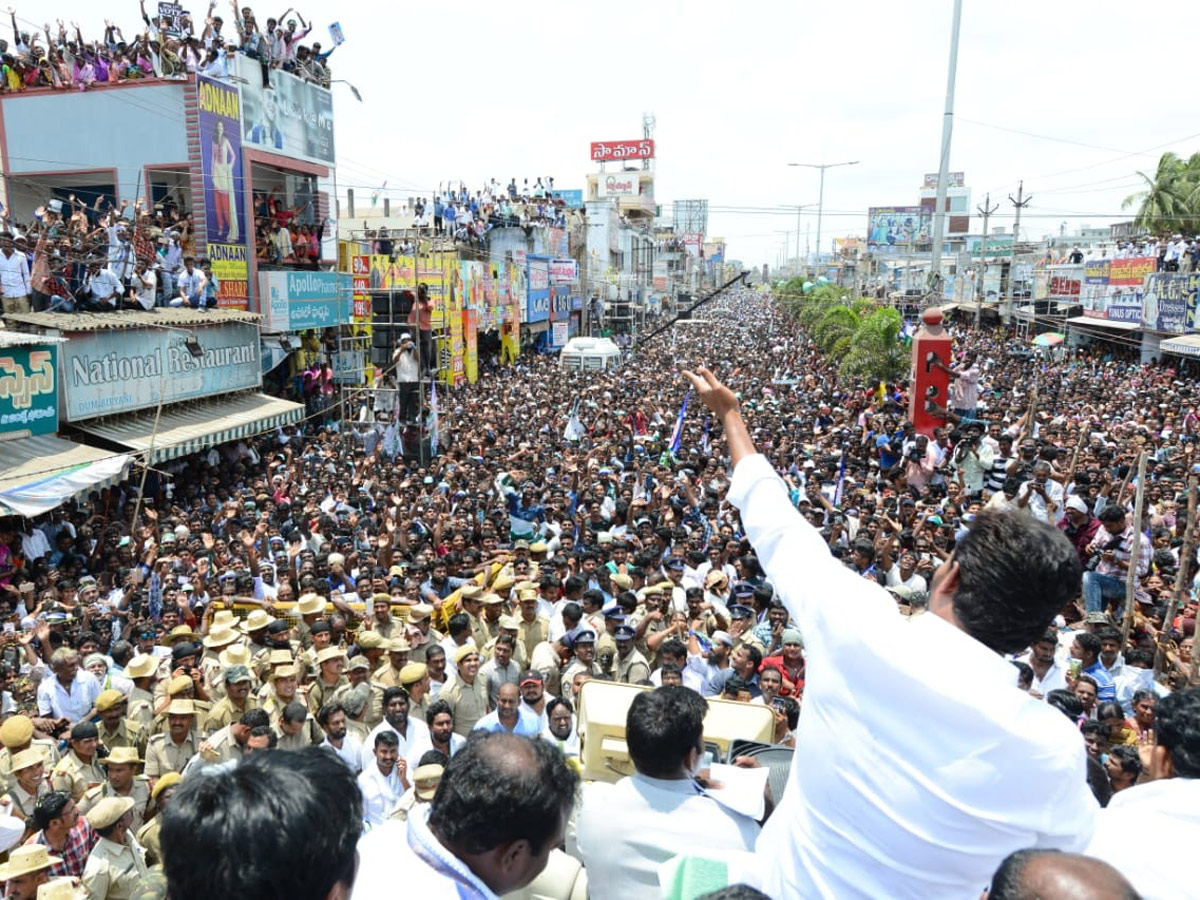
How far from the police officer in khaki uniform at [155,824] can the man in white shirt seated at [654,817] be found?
8.85 ft

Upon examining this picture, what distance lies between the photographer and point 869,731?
4.65ft

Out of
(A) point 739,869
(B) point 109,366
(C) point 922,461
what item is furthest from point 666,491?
(A) point 739,869

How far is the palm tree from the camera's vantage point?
36.4 meters

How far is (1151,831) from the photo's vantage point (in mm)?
1570

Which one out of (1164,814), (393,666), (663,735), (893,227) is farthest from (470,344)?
(893,227)

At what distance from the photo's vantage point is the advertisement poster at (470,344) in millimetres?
25641

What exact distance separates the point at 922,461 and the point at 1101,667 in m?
5.86

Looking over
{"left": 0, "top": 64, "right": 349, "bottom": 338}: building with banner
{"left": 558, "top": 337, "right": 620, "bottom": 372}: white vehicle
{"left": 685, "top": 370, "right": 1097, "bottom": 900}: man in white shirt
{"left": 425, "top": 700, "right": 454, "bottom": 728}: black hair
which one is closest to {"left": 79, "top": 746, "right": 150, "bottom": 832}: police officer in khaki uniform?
{"left": 425, "top": 700, "right": 454, "bottom": 728}: black hair

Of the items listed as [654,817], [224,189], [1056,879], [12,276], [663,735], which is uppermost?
[224,189]

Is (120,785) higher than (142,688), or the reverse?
(120,785)

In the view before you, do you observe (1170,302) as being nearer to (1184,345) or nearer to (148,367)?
(1184,345)

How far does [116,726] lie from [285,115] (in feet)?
59.7

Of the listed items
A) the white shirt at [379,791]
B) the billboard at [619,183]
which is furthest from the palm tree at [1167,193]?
the billboard at [619,183]

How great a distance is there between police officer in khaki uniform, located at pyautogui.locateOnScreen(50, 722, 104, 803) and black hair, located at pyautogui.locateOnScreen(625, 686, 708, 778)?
3.65 metres
